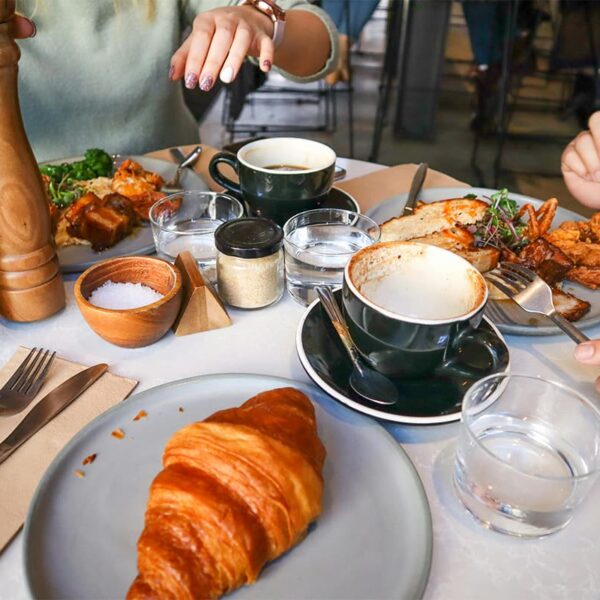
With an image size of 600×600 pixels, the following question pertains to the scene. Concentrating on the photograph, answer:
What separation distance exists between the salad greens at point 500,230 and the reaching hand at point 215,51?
2.08 ft

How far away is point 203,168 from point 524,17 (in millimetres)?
4407

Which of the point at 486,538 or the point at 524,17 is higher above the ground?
the point at 524,17

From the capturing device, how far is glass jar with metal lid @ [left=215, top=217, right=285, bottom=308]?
989 millimetres

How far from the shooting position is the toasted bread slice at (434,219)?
1275 millimetres

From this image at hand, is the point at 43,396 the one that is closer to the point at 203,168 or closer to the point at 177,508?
the point at 177,508

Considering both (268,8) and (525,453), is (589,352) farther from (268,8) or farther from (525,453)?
(268,8)

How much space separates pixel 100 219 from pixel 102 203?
0.23 feet

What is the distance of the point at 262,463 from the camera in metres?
0.63

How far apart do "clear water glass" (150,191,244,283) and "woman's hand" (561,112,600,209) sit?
0.85 metres

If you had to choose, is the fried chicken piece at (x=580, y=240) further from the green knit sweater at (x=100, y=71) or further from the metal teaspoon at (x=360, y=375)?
the green knit sweater at (x=100, y=71)

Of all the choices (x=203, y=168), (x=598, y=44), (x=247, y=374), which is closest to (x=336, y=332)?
(x=247, y=374)

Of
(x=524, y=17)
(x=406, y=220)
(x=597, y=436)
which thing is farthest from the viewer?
(x=524, y=17)

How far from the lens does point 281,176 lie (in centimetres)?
116

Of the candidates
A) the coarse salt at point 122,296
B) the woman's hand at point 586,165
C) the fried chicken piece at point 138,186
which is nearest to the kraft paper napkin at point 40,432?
the coarse salt at point 122,296
